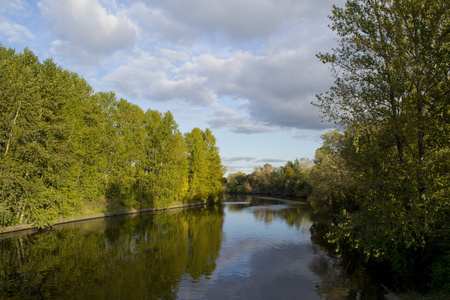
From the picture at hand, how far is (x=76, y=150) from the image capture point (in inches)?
1303

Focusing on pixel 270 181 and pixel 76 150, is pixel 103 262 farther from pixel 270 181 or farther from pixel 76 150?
pixel 270 181

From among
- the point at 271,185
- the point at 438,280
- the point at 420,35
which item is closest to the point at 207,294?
the point at 438,280

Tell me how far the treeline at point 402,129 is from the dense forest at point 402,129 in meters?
0.04

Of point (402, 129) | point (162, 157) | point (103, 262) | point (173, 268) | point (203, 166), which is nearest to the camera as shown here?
point (402, 129)

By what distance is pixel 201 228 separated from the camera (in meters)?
31.8

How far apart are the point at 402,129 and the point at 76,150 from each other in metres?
33.2

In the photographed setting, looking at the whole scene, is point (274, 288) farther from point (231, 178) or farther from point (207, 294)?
point (231, 178)

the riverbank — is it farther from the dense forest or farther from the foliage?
the dense forest

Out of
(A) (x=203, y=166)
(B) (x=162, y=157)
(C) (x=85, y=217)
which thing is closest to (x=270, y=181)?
(A) (x=203, y=166)

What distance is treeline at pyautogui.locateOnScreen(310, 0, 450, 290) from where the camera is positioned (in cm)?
1030

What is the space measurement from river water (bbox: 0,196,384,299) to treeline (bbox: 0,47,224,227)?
4.88 metres

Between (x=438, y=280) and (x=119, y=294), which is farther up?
(x=438, y=280)

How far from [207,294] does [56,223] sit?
90.1 feet

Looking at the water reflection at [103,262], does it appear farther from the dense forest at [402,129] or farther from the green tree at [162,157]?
the green tree at [162,157]
